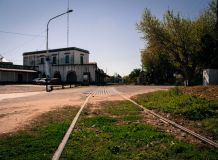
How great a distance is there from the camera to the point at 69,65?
2844 inches

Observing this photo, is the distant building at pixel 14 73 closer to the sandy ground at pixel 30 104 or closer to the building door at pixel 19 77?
the building door at pixel 19 77

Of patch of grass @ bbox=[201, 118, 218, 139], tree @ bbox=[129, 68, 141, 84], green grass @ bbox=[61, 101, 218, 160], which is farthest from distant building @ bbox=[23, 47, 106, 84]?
green grass @ bbox=[61, 101, 218, 160]

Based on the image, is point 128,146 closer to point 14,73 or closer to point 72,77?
point 14,73

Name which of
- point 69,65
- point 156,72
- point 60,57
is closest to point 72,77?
point 69,65

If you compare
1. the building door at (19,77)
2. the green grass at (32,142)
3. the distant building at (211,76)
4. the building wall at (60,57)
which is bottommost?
the green grass at (32,142)

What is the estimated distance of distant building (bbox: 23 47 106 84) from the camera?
7019cm

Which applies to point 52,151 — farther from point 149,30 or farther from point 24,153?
point 149,30

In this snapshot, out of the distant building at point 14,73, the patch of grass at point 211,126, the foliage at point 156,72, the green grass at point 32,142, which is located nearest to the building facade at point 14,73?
the distant building at point 14,73

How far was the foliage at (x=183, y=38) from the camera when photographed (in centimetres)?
3672

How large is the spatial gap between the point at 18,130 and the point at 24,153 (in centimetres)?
280

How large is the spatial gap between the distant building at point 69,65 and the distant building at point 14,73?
3494 mm

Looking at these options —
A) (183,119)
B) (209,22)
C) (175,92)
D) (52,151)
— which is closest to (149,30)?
(209,22)

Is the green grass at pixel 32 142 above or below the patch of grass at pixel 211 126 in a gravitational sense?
below

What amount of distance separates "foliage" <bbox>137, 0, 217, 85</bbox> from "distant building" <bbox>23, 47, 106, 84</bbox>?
1231 inches
